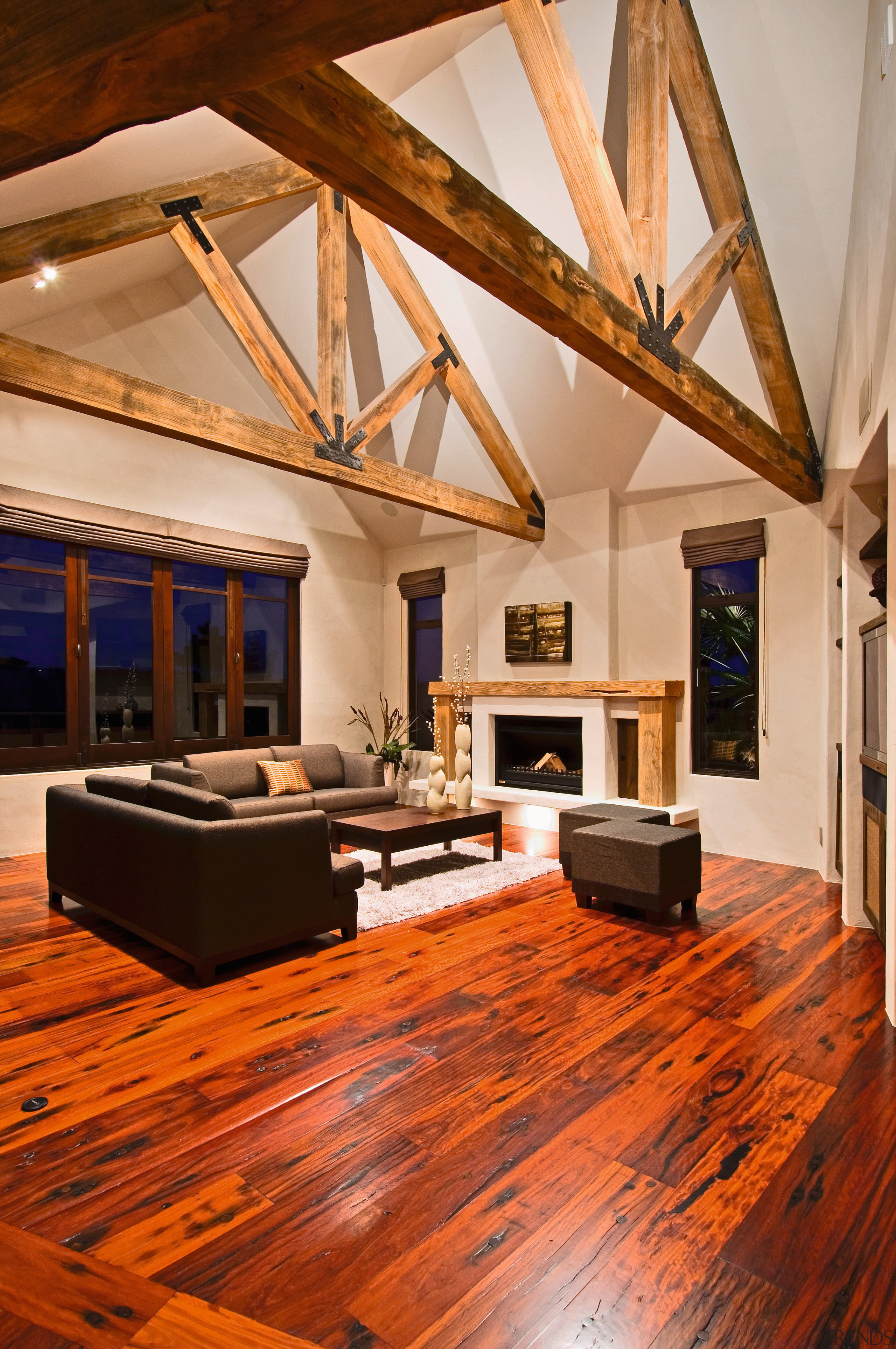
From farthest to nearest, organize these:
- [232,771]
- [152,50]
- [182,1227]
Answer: [232,771]
[182,1227]
[152,50]

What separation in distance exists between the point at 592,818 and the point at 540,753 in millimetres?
2271

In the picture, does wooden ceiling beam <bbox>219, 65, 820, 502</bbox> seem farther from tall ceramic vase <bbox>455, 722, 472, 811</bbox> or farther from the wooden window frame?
the wooden window frame

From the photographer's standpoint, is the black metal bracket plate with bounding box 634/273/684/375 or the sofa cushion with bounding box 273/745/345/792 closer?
the black metal bracket plate with bounding box 634/273/684/375

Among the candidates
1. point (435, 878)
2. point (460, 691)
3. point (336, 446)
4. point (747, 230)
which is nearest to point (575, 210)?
point (747, 230)

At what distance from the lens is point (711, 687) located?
19.8ft

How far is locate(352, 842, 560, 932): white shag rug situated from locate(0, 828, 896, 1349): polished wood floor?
64 centimetres

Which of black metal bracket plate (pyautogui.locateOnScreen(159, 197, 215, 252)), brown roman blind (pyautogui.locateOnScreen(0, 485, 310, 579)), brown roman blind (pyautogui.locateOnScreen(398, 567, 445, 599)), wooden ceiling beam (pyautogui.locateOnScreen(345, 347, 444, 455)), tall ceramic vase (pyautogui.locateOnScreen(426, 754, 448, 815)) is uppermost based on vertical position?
black metal bracket plate (pyautogui.locateOnScreen(159, 197, 215, 252))

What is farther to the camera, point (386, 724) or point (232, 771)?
point (386, 724)

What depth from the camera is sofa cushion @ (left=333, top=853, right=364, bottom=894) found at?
369 centimetres

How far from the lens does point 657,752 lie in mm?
5898

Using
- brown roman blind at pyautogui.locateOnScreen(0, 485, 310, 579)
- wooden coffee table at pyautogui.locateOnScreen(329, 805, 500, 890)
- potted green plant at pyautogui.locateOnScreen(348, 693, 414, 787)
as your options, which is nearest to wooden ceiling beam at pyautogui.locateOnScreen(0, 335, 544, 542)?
brown roman blind at pyautogui.locateOnScreen(0, 485, 310, 579)

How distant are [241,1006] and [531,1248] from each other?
166 centimetres

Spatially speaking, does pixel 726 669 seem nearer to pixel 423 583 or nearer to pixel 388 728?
pixel 423 583

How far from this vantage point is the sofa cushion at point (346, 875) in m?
3.69
